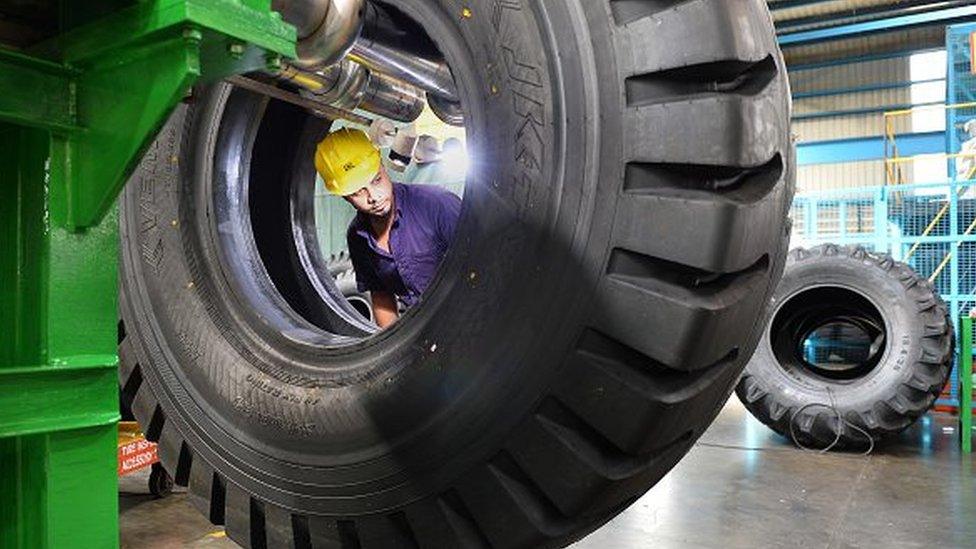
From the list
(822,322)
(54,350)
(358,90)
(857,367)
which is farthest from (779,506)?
(54,350)

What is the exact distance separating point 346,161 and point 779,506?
Answer: 294 cm

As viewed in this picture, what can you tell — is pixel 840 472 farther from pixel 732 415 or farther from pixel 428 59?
pixel 428 59

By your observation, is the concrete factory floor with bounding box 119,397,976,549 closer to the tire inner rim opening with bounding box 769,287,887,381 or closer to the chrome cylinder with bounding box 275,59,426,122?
the tire inner rim opening with bounding box 769,287,887,381

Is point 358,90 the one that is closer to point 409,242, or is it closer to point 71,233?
point 409,242

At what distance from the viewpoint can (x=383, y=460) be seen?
118 cm

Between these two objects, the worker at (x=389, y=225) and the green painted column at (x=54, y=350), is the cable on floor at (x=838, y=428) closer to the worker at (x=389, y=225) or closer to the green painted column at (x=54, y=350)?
the worker at (x=389, y=225)

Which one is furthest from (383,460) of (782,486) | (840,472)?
(840,472)

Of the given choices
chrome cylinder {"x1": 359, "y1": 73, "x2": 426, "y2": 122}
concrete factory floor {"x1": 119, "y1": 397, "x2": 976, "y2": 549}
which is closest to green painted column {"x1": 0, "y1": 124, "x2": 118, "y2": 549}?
chrome cylinder {"x1": 359, "y1": 73, "x2": 426, "y2": 122}

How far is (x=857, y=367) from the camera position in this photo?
18.4ft

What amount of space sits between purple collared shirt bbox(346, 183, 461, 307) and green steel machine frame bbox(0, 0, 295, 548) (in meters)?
1.24

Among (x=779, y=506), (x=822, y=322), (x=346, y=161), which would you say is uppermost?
(x=346, y=161)

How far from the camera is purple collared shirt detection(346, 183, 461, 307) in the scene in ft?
7.06

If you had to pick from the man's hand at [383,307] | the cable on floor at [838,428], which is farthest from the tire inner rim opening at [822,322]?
the man's hand at [383,307]

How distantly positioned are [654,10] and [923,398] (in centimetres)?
484
